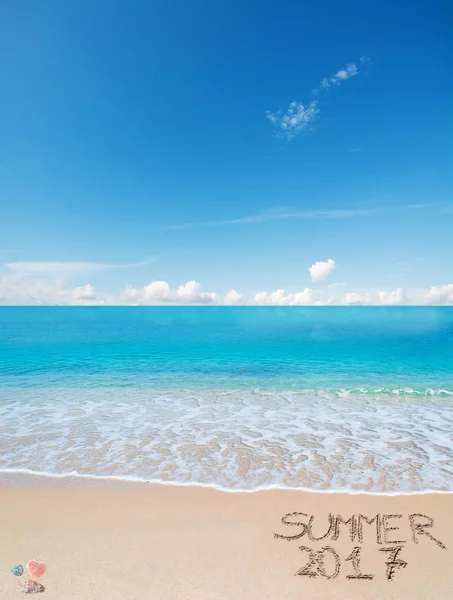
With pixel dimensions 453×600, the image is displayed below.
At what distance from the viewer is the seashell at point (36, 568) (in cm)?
562

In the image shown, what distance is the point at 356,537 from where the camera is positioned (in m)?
6.64

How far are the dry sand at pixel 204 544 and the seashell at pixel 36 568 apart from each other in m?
0.11

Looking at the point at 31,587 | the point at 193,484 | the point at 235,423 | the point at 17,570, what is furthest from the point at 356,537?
the point at 235,423

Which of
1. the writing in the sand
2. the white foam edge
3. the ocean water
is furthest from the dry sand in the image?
the ocean water

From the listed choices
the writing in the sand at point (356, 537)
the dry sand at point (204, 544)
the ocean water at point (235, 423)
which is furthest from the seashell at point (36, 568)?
the writing in the sand at point (356, 537)

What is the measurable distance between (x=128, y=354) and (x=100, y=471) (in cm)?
2312

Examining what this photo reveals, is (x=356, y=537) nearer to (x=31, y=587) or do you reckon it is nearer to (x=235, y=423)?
(x=31, y=587)

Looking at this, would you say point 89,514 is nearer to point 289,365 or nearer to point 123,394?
point 123,394

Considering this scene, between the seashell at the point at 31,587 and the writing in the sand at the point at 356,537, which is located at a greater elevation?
the writing in the sand at the point at 356,537

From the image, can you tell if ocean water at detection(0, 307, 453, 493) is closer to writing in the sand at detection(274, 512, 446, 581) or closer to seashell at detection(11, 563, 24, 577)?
writing in the sand at detection(274, 512, 446, 581)

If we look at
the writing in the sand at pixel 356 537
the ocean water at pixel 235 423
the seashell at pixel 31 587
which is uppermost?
the writing in the sand at pixel 356 537

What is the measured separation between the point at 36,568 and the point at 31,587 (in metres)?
0.34

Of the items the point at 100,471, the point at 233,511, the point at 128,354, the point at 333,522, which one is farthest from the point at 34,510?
the point at 128,354

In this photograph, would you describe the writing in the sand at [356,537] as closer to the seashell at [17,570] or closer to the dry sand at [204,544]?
the dry sand at [204,544]
